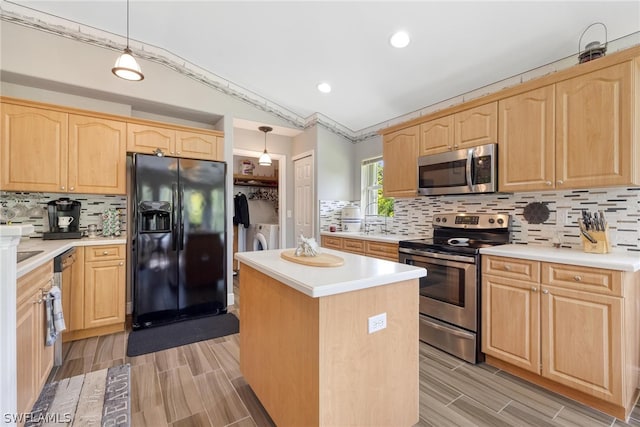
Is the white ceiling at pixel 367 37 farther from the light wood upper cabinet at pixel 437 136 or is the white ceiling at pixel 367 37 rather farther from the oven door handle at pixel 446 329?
the oven door handle at pixel 446 329

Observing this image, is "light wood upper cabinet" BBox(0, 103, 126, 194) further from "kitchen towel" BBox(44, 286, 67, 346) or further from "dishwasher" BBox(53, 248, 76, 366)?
"kitchen towel" BBox(44, 286, 67, 346)

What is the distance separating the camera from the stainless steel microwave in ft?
8.28

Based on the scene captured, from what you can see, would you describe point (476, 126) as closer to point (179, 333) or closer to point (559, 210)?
point (559, 210)

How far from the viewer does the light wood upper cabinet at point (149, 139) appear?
306cm

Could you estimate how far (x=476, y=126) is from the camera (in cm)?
261

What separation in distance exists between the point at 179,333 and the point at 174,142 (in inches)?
81.0

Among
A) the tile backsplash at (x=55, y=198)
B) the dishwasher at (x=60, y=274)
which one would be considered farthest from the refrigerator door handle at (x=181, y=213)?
the dishwasher at (x=60, y=274)

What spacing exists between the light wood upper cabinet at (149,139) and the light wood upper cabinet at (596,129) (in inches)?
142

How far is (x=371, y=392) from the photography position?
4.37 feet

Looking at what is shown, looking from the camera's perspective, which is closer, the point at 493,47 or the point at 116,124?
the point at 493,47

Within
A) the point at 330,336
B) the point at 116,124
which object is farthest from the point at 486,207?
the point at 116,124

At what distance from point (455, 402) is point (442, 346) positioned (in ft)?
2.32

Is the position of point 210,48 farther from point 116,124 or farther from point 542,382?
point 542,382

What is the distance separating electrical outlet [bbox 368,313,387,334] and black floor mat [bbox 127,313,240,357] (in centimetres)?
200
